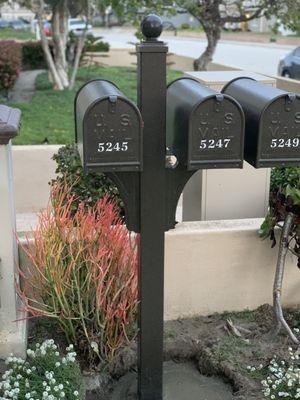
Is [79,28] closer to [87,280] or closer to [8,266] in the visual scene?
[8,266]

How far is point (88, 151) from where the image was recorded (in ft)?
8.63

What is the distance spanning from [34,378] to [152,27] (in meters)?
1.88

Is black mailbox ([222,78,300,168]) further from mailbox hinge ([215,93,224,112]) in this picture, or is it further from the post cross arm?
the post cross arm

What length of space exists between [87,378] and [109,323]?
1.11 ft

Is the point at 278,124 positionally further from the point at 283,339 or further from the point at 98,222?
the point at 283,339

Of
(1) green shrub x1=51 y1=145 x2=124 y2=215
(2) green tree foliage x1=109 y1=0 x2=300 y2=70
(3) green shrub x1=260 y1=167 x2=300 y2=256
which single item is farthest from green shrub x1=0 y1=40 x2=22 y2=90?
(3) green shrub x1=260 y1=167 x2=300 y2=256

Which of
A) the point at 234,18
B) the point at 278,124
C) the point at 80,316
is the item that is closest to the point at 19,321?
the point at 80,316

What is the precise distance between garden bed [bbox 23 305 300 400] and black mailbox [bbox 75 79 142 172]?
142 centimetres

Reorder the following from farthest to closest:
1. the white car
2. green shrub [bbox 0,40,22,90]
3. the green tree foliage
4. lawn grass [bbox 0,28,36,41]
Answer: lawn grass [bbox 0,28,36,41] → the white car → green shrub [bbox 0,40,22,90] → the green tree foliage

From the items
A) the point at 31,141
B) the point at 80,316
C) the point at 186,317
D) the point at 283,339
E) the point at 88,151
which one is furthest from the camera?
the point at 31,141

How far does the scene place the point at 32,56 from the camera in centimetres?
2014

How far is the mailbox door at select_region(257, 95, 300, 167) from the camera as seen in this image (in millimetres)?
2826

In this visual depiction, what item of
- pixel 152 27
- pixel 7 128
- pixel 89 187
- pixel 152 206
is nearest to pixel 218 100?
pixel 152 27

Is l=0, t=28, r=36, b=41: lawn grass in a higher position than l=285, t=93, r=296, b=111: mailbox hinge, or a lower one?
lower
